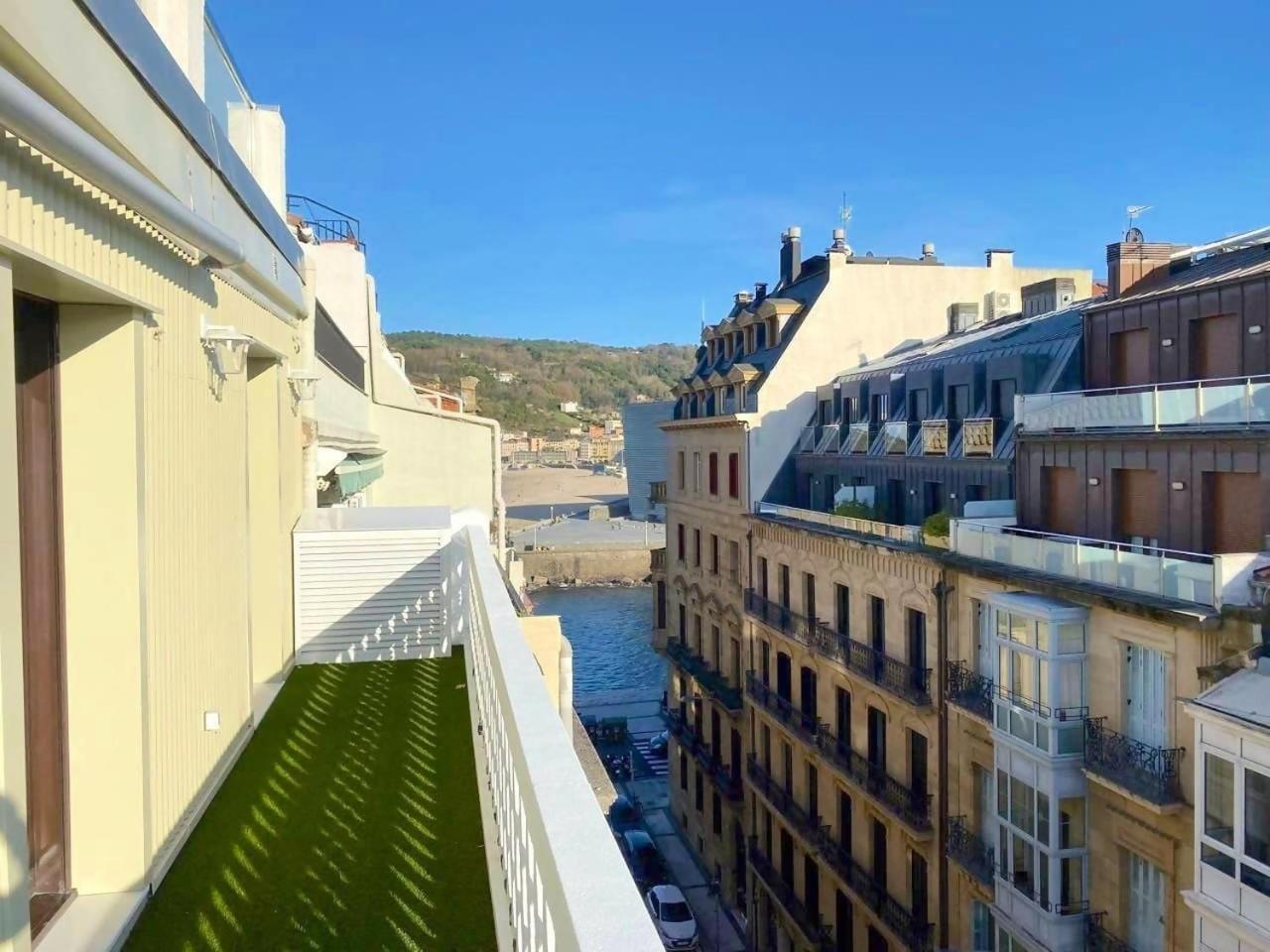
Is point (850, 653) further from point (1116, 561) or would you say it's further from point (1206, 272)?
point (1206, 272)

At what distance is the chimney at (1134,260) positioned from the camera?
17.9 metres

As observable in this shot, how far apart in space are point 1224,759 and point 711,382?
20.4 meters

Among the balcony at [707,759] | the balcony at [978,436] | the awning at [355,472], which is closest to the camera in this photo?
the balcony at [978,436]

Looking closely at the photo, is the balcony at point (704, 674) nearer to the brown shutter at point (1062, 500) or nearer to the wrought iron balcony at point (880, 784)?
the wrought iron balcony at point (880, 784)

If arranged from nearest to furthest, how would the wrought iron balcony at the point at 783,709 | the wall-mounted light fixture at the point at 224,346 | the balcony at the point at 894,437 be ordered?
the wall-mounted light fixture at the point at 224,346 → the balcony at the point at 894,437 → the wrought iron balcony at the point at 783,709

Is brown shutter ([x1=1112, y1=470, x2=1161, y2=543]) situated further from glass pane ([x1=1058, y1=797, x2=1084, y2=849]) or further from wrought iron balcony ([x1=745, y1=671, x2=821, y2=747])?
wrought iron balcony ([x1=745, y1=671, x2=821, y2=747])

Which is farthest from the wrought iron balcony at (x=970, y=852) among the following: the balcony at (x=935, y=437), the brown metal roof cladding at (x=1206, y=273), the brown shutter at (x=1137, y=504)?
the brown metal roof cladding at (x=1206, y=273)

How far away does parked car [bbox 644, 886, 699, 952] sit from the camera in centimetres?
2422

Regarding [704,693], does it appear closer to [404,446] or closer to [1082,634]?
[404,446]

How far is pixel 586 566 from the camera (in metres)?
81.1

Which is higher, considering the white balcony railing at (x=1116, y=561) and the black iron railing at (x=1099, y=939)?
the white balcony railing at (x=1116, y=561)

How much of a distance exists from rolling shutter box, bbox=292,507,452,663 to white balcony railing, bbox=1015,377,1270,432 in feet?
32.7

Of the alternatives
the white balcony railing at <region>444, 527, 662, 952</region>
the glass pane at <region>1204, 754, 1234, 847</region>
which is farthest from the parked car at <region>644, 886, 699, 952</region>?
the white balcony railing at <region>444, 527, 662, 952</region>

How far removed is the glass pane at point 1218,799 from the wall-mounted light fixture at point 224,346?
1039 cm
